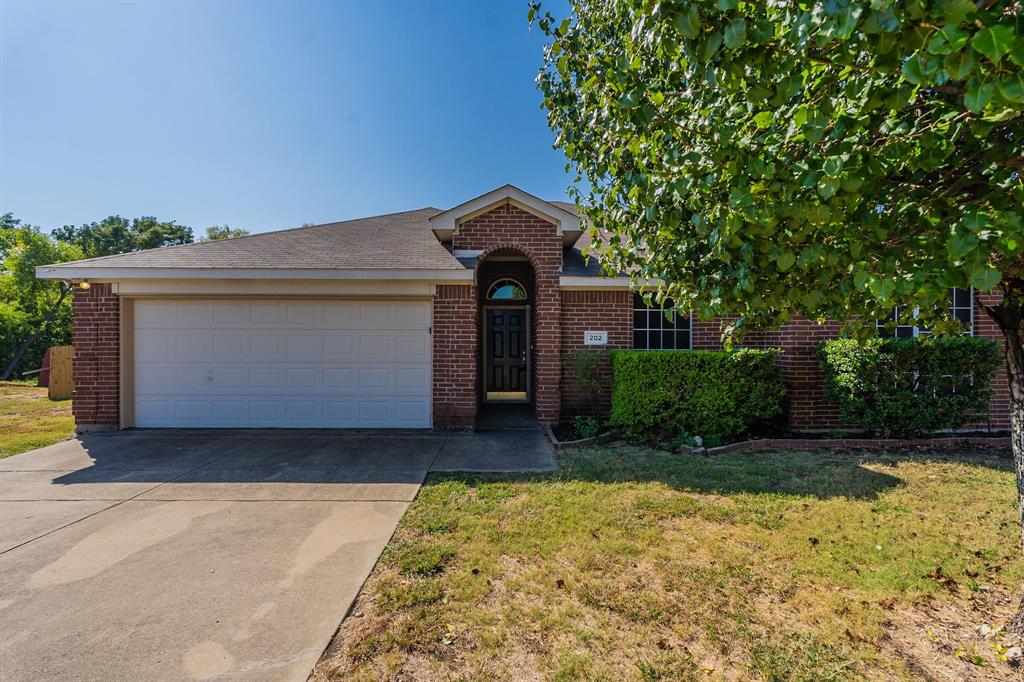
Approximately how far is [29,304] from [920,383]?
3365 centimetres

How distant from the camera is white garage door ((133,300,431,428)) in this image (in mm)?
7523

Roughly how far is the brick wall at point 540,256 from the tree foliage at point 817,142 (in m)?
4.98

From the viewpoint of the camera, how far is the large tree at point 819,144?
4.38ft

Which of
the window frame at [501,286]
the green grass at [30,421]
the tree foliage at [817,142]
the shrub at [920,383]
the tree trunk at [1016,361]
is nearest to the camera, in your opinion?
the tree foliage at [817,142]

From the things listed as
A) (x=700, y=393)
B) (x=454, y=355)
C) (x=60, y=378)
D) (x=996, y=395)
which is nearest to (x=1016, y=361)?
(x=700, y=393)

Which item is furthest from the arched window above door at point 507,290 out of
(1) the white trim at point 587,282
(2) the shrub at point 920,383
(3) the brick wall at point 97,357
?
(3) the brick wall at point 97,357

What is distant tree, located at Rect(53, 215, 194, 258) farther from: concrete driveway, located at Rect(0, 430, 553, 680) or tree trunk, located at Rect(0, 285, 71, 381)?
concrete driveway, located at Rect(0, 430, 553, 680)

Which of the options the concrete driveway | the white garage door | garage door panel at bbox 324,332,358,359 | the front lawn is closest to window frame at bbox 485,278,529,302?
the white garage door

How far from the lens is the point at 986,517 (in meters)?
3.83

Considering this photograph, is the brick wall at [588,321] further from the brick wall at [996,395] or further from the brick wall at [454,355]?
the brick wall at [996,395]

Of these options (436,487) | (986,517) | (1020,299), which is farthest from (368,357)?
(986,517)

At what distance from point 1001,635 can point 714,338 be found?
5.76 m

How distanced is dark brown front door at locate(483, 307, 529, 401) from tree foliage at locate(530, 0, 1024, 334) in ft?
23.9

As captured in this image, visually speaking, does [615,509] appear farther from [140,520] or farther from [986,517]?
[140,520]
